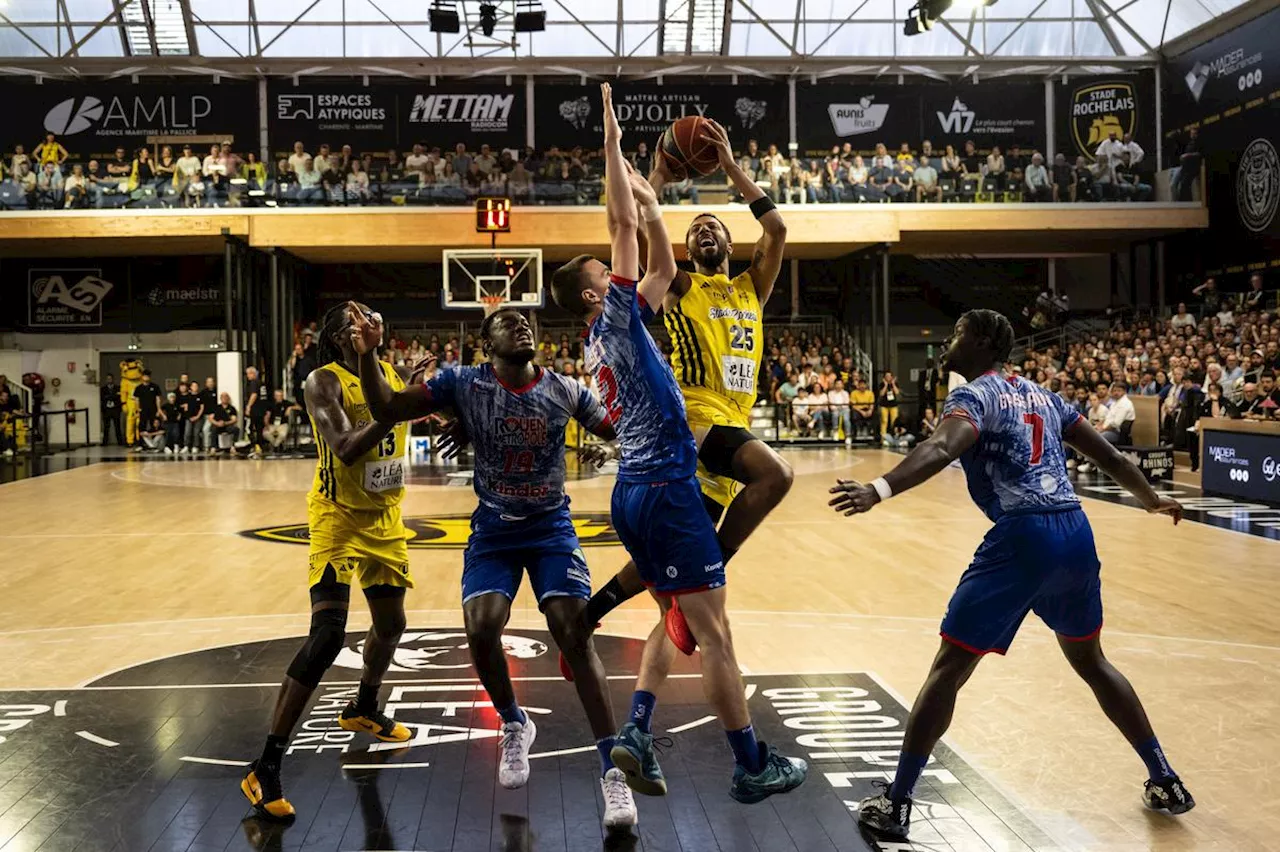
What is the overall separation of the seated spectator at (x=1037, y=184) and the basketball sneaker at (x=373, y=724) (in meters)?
22.0

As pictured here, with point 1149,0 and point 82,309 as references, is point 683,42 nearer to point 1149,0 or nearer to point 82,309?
point 1149,0

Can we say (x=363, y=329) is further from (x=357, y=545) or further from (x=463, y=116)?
(x=463, y=116)

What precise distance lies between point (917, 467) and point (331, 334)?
2.29 m

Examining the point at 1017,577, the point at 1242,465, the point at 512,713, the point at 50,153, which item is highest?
the point at 50,153

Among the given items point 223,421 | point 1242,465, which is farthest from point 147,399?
point 1242,465

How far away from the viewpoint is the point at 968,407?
3.79 meters

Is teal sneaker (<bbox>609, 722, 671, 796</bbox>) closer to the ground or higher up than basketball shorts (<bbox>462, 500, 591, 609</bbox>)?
closer to the ground

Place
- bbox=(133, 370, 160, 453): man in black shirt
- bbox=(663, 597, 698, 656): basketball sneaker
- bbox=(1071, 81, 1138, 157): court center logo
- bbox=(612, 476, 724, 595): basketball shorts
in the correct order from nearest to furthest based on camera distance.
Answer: bbox=(612, 476, 724, 595): basketball shorts < bbox=(663, 597, 698, 656): basketball sneaker < bbox=(133, 370, 160, 453): man in black shirt < bbox=(1071, 81, 1138, 157): court center logo

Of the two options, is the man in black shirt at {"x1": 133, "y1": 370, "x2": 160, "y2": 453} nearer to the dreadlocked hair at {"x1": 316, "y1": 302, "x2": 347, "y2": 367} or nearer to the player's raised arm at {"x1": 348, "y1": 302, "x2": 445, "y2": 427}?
the dreadlocked hair at {"x1": 316, "y1": 302, "x2": 347, "y2": 367}

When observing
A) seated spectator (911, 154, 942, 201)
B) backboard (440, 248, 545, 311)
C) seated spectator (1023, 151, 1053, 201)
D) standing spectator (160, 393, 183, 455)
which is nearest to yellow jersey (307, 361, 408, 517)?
backboard (440, 248, 545, 311)

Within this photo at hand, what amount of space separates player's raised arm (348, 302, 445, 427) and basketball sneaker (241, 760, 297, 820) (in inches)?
49.6

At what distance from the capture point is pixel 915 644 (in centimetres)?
661

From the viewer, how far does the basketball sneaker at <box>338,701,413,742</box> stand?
491 cm

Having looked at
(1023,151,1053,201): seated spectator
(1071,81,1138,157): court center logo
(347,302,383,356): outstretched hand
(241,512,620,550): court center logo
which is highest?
(1071,81,1138,157): court center logo
